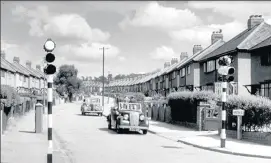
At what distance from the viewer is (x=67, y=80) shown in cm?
9119

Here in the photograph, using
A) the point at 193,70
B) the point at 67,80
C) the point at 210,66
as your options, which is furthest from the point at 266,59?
the point at 67,80

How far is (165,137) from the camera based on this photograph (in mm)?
20141

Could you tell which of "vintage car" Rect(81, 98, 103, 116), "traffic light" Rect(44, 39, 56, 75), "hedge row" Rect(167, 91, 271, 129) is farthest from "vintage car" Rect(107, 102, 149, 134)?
"vintage car" Rect(81, 98, 103, 116)

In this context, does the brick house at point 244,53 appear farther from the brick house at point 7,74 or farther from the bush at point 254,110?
the brick house at point 7,74

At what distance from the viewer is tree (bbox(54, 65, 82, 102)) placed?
91.2m

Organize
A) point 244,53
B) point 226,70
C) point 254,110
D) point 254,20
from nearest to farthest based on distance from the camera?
point 226,70, point 254,110, point 244,53, point 254,20

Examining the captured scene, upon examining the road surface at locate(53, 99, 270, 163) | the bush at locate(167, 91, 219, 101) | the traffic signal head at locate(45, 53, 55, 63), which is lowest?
the road surface at locate(53, 99, 270, 163)

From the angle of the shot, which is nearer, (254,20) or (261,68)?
(261,68)

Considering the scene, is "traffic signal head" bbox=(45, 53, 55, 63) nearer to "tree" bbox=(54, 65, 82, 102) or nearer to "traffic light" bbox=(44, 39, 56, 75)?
"traffic light" bbox=(44, 39, 56, 75)

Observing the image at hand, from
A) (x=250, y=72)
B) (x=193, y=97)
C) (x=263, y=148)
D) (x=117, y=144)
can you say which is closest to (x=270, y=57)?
(x=250, y=72)

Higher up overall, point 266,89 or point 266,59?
point 266,59

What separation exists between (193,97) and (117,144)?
938cm

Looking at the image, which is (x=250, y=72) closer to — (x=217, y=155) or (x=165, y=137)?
(x=165, y=137)

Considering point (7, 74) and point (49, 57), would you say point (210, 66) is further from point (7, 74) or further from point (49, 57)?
point (49, 57)
